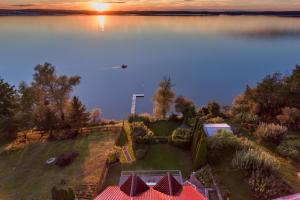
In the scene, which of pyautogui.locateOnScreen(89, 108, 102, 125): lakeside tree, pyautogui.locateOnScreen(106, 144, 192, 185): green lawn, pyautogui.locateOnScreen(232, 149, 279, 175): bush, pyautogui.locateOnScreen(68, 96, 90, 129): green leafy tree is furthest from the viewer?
pyautogui.locateOnScreen(89, 108, 102, 125): lakeside tree

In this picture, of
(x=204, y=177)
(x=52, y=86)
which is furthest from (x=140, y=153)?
(x=52, y=86)

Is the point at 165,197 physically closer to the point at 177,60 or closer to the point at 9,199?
the point at 9,199

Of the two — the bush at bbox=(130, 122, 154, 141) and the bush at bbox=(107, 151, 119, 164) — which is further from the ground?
the bush at bbox=(130, 122, 154, 141)

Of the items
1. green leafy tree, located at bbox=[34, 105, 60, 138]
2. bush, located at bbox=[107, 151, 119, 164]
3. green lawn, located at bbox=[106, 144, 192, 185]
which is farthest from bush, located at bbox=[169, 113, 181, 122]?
green leafy tree, located at bbox=[34, 105, 60, 138]

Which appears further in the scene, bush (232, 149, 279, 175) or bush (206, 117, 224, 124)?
bush (206, 117, 224, 124)

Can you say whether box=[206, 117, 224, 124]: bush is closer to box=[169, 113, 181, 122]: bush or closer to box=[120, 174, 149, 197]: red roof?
box=[169, 113, 181, 122]: bush

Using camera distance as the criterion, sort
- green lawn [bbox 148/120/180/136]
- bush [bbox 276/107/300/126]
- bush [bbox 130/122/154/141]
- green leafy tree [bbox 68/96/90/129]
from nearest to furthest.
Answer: bush [bbox 130/122/154/141]
bush [bbox 276/107/300/126]
green lawn [bbox 148/120/180/136]
green leafy tree [bbox 68/96/90/129]

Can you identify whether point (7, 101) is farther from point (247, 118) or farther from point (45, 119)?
point (247, 118)

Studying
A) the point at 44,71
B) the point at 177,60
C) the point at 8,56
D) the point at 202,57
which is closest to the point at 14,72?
the point at 8,56
